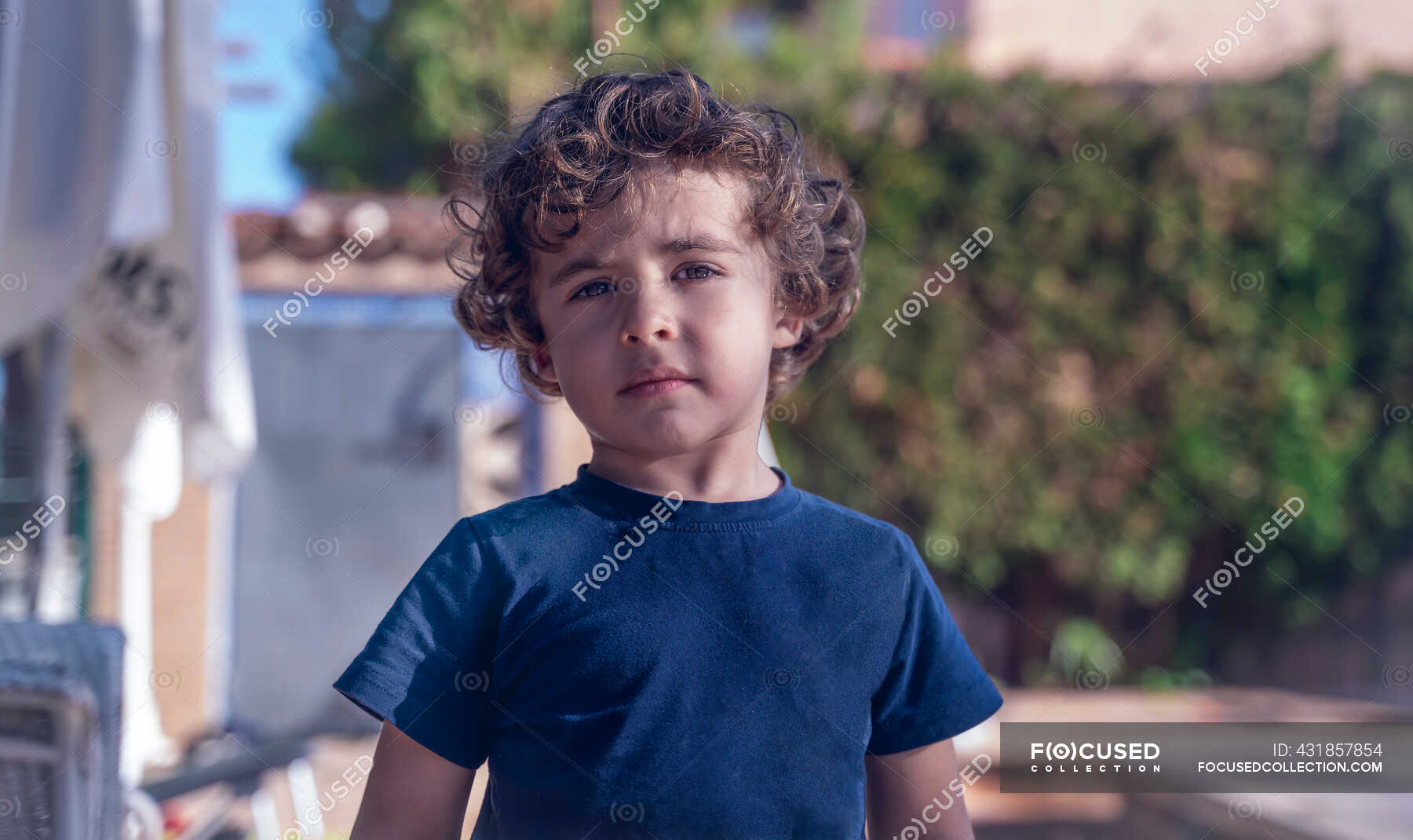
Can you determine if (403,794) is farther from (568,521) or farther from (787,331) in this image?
(787,331)

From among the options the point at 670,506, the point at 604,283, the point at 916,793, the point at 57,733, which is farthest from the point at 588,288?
the point at 57,733

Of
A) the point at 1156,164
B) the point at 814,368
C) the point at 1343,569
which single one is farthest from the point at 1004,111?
the point at 1343,569

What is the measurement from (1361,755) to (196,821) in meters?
3.53

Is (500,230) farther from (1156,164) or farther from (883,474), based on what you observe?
(1156,164)

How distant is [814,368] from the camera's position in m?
5.42

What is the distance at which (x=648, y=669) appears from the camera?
0.92 m

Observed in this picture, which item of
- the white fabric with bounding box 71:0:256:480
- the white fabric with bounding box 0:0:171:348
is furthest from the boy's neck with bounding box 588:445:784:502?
the white fabric with bounding box 71:0:256:480

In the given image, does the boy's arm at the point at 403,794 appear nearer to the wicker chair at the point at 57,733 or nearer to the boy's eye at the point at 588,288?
the boy's eye at the point at 588,288

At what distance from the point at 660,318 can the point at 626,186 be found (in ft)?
0.49

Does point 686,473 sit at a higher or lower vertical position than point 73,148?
lower

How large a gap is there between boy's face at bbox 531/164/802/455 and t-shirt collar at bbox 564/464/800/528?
43 millimetres

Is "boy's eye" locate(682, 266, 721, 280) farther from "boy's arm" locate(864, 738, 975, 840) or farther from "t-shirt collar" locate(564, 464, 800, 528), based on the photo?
"boy's arm" locate(864, 738, 975, 840)

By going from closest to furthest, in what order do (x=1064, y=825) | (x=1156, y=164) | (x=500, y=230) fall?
(x=500, y=230) → (x=1064, y=825) → (x=1156, y=164)

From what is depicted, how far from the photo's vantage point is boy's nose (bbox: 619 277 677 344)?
0.95m
